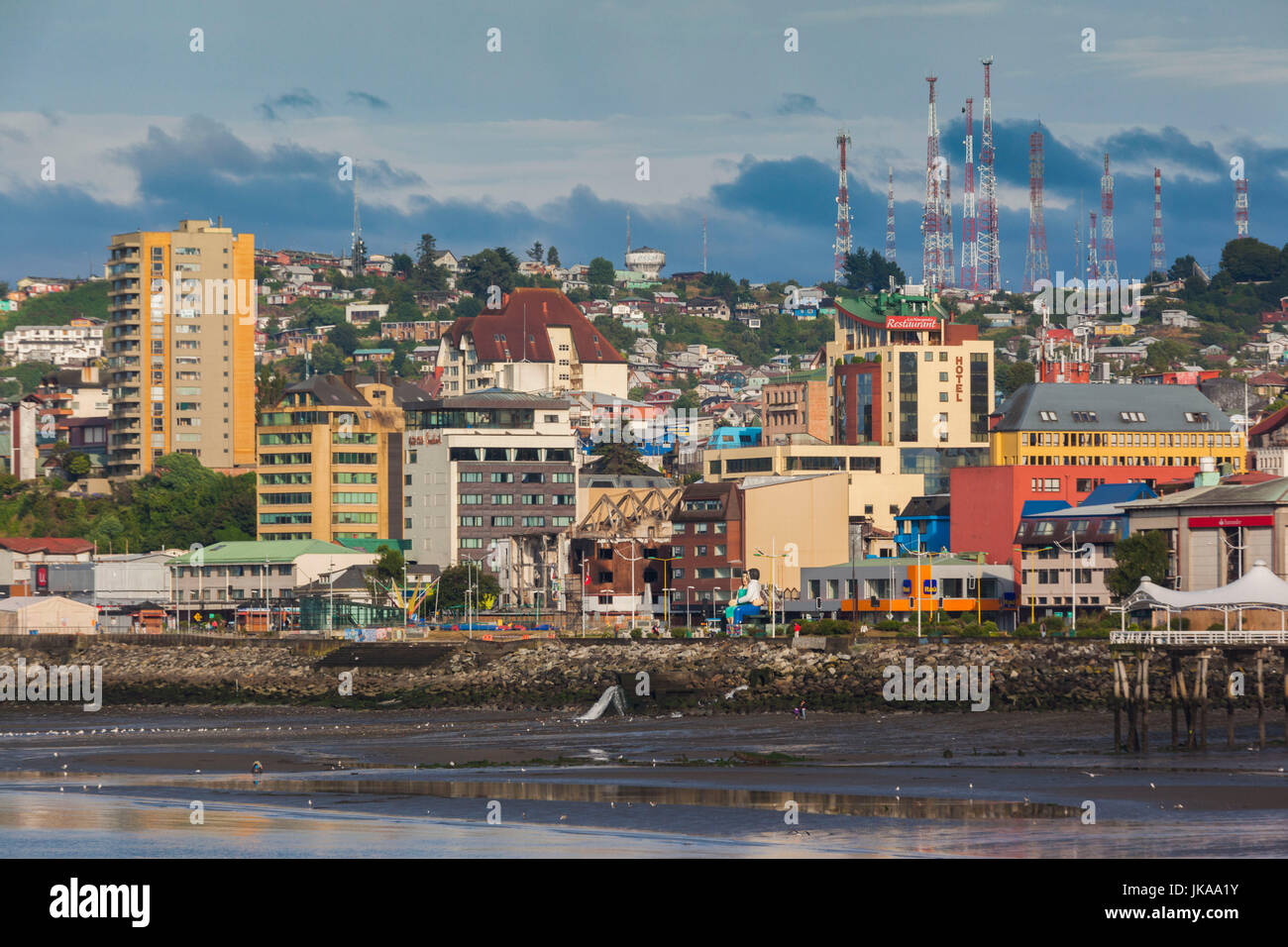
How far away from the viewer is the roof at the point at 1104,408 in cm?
17362

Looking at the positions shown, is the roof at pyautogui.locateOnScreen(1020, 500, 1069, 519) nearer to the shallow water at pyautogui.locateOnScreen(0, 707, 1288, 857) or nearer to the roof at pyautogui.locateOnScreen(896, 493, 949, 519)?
the roof at pyautogui.locateOnScreen(896, 493, 949, 519)

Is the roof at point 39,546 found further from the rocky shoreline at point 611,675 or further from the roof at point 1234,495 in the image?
the roof at point 1234,495

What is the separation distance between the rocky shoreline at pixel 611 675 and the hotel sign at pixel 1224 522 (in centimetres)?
832

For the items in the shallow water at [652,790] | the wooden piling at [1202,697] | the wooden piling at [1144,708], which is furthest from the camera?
the wooden piling at [1202,697]

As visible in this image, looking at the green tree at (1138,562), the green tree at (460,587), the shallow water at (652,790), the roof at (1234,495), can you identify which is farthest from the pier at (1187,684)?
the green tree at (460,587)

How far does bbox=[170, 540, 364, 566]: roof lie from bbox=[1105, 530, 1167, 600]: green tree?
84198mm

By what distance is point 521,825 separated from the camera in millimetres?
53719

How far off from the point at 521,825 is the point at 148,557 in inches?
5775

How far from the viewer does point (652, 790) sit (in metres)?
62.3

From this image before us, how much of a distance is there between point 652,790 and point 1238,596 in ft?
112

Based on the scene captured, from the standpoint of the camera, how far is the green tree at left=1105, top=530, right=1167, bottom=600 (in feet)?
398
